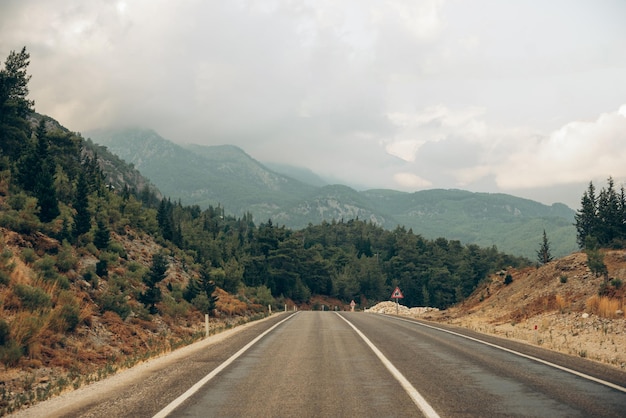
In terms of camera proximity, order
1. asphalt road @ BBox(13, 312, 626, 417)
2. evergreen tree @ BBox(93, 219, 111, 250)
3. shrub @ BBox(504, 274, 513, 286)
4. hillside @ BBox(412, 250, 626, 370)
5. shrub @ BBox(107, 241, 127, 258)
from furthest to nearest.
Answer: shrub @ BBox(504, 274, 513, 286), shrub @ BBox(107, 241, 127, 258), evergreen tree @ BBox(93, 219, 111, 250), hillside @ BBox(412, 250, 626, 370), asphalt road @ BBox(13, 312, 626, 417)

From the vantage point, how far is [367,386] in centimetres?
846

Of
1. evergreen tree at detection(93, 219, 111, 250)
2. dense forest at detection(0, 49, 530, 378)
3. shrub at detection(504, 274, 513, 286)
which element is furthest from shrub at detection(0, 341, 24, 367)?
shrub at detection(504, 274, 513, 286)

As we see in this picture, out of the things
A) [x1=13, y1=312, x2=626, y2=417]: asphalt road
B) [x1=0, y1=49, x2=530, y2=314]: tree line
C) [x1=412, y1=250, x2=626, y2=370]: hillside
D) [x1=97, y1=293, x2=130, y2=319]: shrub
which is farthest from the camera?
[x1=0, y1=49, x2=530, y2=314]: tree line

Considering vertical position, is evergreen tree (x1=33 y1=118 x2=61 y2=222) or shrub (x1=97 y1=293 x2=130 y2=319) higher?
evergreen tree (x1=33 y1=118 x2=61 y2=222)

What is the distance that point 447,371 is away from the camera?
10117 mm

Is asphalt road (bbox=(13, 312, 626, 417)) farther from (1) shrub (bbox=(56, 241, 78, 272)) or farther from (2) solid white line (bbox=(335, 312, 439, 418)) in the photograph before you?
(1) shrub (bbox=(56, 241, 78, 272))

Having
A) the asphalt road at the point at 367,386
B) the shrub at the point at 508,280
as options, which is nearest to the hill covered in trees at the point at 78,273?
the asphalt road at the point at 367,386

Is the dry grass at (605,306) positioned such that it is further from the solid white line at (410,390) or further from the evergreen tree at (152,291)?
the evergreen tree at (152,291)

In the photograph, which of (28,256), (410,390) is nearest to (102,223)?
(28,256)

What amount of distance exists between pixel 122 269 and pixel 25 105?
2213 cm

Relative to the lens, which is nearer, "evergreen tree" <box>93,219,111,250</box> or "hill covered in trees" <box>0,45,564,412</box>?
"hill covered in trees" <box>0,45,564,412</box>

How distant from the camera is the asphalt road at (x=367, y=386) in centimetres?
682

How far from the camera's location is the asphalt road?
6.82 meters

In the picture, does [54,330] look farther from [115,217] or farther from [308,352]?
[115,217]
